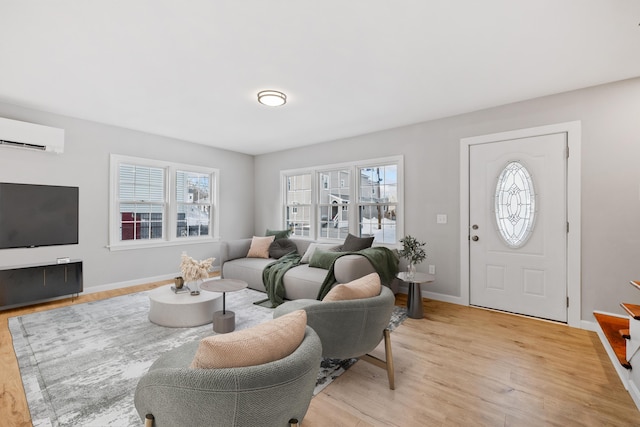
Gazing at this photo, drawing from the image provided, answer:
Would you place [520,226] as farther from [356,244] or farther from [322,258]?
[322,258]

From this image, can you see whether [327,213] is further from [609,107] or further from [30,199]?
[30,199]

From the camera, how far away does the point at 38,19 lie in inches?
80.8

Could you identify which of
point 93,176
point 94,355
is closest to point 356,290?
point 94,355

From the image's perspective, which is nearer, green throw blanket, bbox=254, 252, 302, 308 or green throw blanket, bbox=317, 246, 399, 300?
green throw blanket, bbox=317, 246, 399, 300

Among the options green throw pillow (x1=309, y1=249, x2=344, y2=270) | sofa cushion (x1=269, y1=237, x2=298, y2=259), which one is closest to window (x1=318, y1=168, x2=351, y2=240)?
sofa cushion (x1=269, y1=237, x2=298, y2=259)

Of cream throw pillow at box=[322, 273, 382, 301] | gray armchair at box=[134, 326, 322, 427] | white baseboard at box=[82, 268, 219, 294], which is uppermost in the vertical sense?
cream throw pillow at box=[322, 273, 382, 301]

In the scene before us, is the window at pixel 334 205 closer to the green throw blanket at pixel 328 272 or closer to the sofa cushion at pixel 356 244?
the sofa cushion at pixel 356 244

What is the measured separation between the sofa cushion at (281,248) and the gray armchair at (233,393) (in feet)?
12.2

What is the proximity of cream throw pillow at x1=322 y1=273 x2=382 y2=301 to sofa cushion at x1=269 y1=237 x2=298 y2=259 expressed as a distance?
2909 millimetres

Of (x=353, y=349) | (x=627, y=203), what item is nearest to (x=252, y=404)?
(x=353, y=349)

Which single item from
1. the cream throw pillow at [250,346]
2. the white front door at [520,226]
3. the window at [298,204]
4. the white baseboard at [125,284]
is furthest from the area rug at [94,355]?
the window at [298,204]

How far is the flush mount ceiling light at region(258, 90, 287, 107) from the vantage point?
3229 mm

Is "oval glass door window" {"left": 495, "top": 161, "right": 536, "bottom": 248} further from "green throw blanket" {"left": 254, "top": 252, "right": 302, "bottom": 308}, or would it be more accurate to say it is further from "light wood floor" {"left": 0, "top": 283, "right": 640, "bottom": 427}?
"green throw blanket" {"left": 254, "top": 252, "right": 302, "bottom": 308}

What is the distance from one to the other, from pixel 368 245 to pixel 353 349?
92.2 inches
